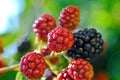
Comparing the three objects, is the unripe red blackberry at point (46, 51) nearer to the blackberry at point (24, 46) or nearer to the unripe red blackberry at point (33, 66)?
the unripe red blackberry at point (33, 66)

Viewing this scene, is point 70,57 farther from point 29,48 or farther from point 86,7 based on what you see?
point 86,7

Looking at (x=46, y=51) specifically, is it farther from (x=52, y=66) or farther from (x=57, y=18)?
(x=57, y=18)

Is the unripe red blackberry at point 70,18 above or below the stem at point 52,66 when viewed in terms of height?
above

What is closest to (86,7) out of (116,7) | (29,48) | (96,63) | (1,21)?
(116,7)

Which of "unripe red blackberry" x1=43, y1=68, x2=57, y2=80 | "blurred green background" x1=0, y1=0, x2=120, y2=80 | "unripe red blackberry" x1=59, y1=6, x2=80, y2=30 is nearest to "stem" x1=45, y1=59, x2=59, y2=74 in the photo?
"unripe red blackberry" x1=43, y1=68, x2=57, y2=80

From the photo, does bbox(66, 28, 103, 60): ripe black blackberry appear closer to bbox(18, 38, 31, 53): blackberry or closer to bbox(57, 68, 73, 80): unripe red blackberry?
bbox(57, 68, 73, 80): unripe red blackberry

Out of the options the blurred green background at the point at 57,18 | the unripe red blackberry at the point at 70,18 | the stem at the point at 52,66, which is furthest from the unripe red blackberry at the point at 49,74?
the blurred green background at the point at 57,18
